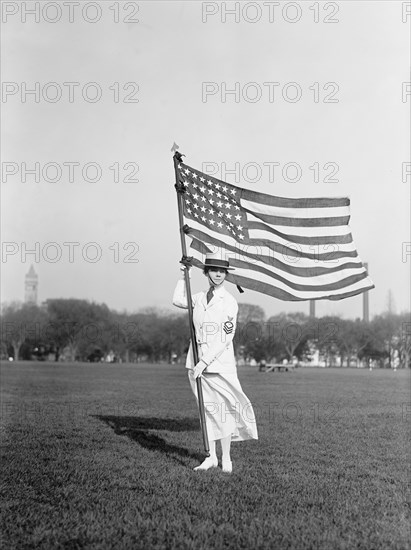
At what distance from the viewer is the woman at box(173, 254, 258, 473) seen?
28.1ft

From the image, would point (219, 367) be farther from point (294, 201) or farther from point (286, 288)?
point (294, 201)

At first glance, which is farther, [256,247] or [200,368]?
[256,247]

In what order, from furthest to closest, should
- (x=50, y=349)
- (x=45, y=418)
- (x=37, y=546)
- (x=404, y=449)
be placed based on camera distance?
(x=50, y=349), (x=45, y=418), (x=404, y=449), (x=37, y=546)

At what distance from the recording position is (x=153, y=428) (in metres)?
12.6

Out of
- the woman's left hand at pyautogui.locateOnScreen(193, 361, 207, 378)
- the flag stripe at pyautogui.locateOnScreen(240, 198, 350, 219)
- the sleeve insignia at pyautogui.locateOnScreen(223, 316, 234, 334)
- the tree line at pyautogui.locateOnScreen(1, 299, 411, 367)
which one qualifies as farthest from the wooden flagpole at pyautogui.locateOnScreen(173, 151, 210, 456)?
the tree line at pyautogui.locateOnScreen(1, 299, 411, 367)

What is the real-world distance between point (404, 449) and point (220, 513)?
5.40 m

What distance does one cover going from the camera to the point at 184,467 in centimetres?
857

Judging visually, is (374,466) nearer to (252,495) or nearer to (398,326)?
(252,495)

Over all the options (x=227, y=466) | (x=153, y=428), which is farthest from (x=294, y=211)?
(x=153, y=428)

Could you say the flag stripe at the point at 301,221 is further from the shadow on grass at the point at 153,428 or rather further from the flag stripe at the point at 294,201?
the shadow on grass at the point at 153,428

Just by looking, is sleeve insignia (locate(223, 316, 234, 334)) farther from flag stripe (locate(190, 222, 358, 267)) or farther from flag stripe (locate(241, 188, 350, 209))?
flag stripe (locate(241, 188, 350, 209))

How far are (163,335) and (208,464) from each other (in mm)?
94855

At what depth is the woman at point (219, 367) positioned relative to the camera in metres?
8.55

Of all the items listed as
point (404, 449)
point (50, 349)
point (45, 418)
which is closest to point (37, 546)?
point (404, 449)
